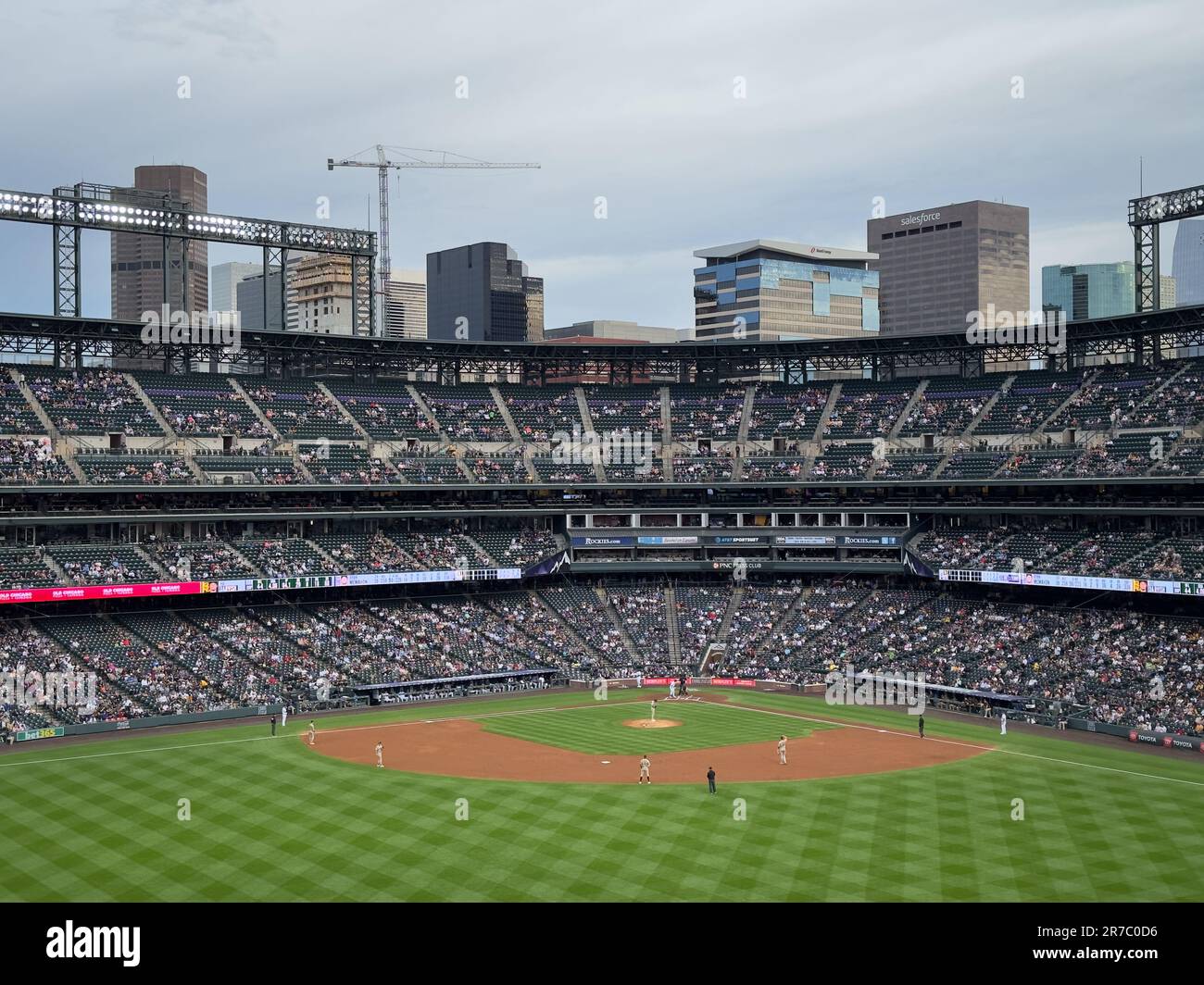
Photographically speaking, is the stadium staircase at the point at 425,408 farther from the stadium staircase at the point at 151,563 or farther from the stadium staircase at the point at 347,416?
the stadium staircase at the point at 151,563

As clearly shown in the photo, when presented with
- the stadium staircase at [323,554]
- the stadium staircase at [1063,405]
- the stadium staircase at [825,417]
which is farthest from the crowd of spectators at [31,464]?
the stadium staircase at [1063,405]

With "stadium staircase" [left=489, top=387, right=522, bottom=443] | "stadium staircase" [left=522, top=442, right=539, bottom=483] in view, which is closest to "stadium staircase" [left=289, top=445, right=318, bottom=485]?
"stadium staircase" [left=522, top=442, right=539, bottom=483]

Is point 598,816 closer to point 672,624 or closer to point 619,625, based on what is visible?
point 619,625

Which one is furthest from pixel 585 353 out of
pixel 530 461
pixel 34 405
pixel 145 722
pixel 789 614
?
A: pixel 145 722

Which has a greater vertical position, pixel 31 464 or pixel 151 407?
pixel 151 407
